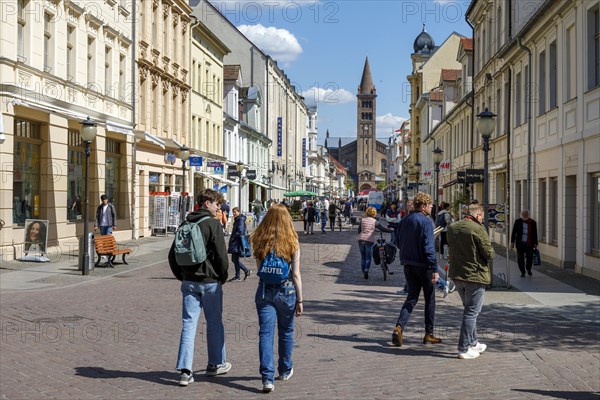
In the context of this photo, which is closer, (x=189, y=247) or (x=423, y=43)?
(x=189, y=247)

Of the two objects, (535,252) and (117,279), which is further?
(535,252)

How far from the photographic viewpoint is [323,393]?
6.96m

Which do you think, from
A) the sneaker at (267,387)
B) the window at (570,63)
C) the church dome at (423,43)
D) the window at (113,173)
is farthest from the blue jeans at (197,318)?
the church dome at (423,43)

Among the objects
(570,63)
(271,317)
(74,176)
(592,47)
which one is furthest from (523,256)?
(74,176)

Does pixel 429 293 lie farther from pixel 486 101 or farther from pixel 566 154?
pixel 486 101

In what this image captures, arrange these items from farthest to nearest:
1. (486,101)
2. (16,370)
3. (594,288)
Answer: (486,101) → (594,288) → (16,370)

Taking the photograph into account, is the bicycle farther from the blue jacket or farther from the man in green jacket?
the man in green jacket

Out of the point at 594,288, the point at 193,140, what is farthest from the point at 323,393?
the point at 193,140

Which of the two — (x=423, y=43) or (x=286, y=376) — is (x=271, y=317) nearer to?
(x=286, y=376)

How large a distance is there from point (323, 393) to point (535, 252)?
40.5ft

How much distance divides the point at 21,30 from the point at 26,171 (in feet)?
12.4

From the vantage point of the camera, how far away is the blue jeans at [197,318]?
7.21 meters

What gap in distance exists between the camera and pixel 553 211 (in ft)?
71.4

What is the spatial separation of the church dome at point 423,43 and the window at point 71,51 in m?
71.6
